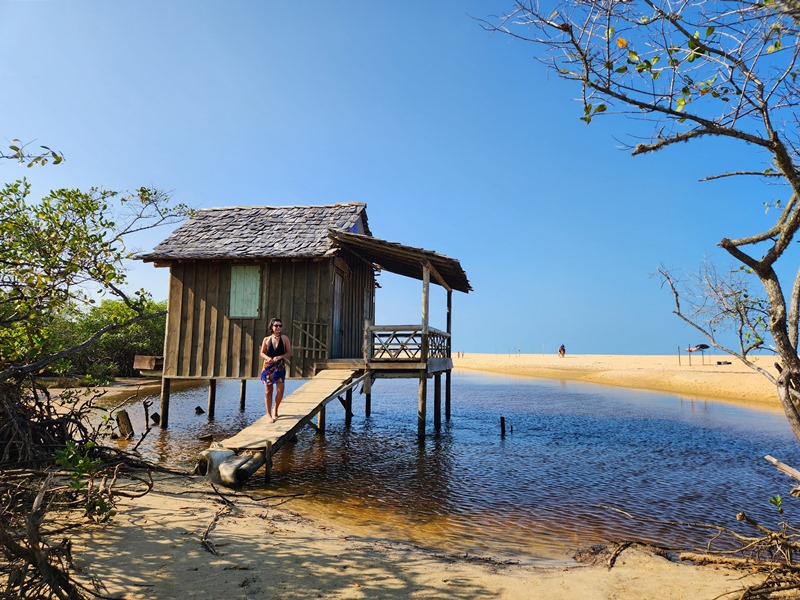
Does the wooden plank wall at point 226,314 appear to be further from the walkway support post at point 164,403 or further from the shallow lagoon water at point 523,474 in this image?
the shallow lagoon water at point 523,474

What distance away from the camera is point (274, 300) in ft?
45.5

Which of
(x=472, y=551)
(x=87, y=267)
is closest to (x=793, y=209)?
(x=472, y=551)

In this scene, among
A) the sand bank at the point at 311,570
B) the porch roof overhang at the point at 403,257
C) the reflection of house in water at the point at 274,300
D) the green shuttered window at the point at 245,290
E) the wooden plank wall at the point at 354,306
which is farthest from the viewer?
the wooden plank wall at the point at 354,306

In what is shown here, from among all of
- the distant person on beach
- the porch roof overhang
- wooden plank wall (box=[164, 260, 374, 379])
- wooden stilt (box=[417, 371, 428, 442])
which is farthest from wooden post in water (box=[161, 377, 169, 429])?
wooden stilt (box=[417, 371, 428, 442])

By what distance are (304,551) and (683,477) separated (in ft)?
29.2

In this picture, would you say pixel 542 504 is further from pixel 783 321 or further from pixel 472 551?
pixel 783 321

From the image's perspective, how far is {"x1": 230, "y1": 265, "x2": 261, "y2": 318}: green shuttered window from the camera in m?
14.0

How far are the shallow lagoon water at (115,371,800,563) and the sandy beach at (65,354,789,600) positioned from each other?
0.91 meters

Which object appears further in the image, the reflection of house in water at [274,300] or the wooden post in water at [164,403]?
the wooden post in water at [164,403]

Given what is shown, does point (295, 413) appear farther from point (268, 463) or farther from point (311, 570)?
point (311, 570)

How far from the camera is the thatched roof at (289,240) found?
42.7ft

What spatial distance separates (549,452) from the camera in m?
13.0

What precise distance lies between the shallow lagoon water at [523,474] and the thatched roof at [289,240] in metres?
4.86

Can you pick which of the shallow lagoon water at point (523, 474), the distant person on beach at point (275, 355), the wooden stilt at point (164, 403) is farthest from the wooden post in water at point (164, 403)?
the distant person on beach at point (275, 355)
